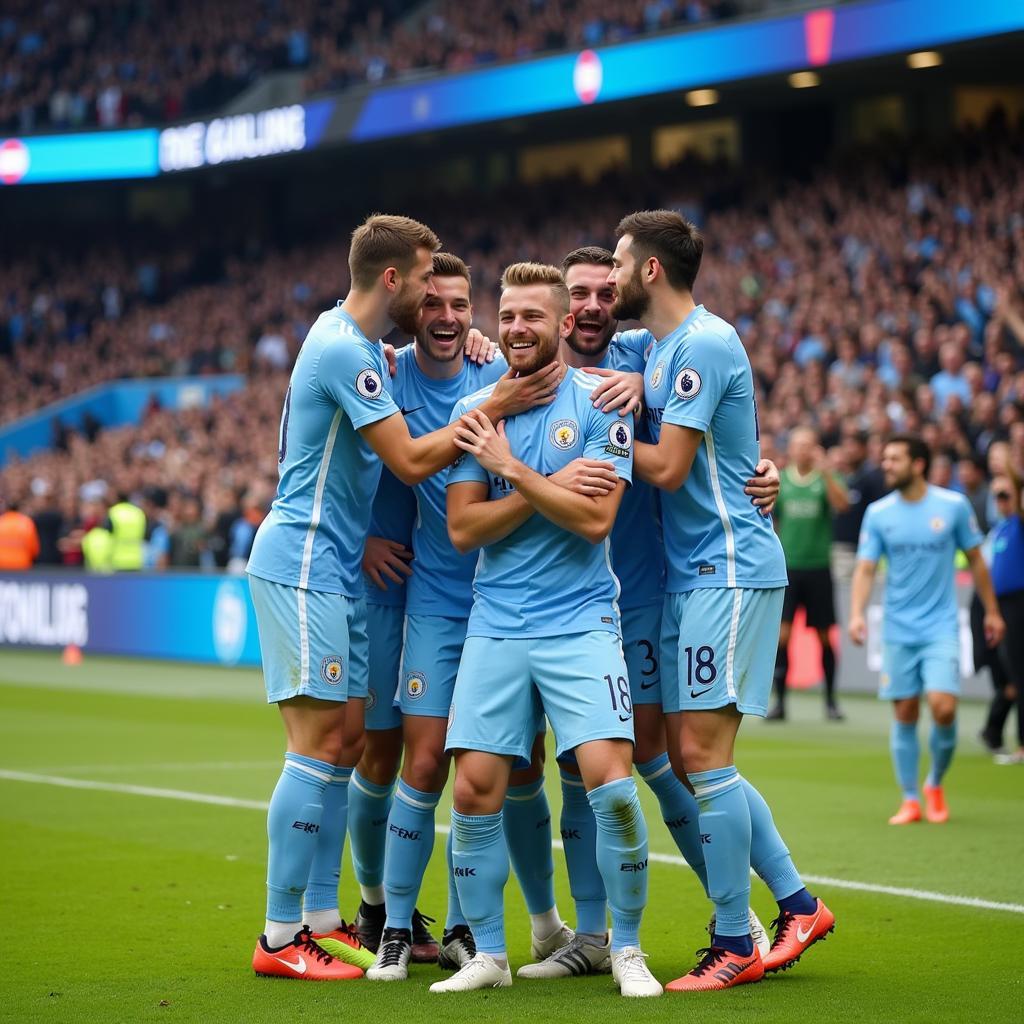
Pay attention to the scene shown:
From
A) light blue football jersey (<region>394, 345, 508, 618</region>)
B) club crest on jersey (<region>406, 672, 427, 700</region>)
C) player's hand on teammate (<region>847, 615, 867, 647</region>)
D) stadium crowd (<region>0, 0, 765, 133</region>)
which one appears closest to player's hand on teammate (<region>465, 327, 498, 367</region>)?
light blue football jersey (<region>394, 345, 508, 618</region>)

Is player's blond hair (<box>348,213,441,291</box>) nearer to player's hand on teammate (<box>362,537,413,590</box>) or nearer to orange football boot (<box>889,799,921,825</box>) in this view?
player's hand on teammate (<box>362,537,413,590</box>)

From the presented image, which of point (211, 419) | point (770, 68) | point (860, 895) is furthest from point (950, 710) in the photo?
point (211, 419)

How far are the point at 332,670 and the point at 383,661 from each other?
1.53 ft

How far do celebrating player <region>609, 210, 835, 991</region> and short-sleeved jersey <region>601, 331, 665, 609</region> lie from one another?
17 cm

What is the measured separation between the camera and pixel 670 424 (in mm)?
5887

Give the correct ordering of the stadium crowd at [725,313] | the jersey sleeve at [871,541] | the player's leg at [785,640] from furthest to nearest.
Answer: the stadium crowd at [725,313]
the player's leg at [785,640]
the jersey sleeve at [871,541]

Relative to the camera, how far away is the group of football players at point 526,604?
579 cm

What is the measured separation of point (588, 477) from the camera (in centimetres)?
570

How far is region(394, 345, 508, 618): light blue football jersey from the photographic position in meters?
6.31

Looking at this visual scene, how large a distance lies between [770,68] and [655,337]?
21093mm

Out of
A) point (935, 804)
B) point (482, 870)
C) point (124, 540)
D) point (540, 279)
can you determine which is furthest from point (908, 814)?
point (124, 540)

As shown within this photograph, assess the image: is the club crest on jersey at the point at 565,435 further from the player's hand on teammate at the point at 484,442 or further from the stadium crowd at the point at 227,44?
the stadium crowd at the point at 227,44

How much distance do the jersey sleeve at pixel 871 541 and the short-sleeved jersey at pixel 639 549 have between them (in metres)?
4.34

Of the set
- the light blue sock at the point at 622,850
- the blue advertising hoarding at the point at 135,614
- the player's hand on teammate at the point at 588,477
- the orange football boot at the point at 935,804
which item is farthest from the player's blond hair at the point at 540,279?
the blue advertising hoarding at the point at 135,614
